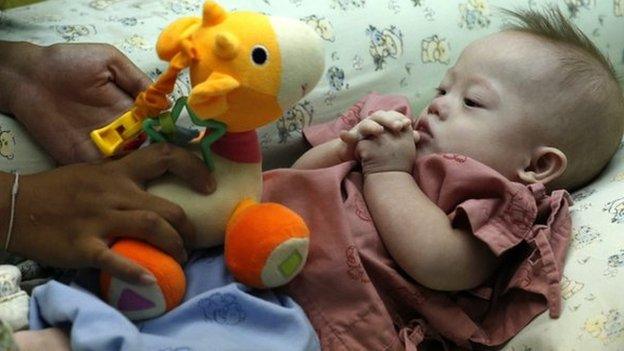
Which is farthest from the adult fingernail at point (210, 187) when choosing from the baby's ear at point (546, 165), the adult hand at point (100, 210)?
the baby's ear at point (546, 165)

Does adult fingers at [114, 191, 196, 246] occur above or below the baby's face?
below

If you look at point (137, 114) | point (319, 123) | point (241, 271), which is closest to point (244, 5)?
point (319, 123)

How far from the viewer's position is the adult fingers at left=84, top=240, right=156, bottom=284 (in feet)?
2.50

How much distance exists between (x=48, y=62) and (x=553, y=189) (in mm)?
728

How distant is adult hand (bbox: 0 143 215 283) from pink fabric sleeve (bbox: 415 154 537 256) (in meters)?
0.32

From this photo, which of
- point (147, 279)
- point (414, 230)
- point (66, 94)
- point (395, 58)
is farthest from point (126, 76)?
point (395, 58)

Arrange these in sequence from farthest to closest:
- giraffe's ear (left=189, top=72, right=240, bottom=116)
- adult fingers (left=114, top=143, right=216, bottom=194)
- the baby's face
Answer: the baby's face → adult fingers (left=114, top=143, right=216, bottom=194) → giraffe's ear (left=189, top=72, right=240, bottom=116)

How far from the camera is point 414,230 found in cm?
92

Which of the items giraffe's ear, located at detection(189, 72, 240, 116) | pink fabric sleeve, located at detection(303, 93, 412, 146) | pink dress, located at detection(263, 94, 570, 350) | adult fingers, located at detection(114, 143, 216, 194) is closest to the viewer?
giraffe's ear, located at detection(189, 72, 240, 116)

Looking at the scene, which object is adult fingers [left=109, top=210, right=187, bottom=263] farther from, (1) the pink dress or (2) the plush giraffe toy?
(1) the pink dress

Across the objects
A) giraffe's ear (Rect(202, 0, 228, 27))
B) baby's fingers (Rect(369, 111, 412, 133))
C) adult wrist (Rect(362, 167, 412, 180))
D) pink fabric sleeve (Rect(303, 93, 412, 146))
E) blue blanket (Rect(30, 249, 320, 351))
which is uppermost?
giraffe's ear (Rect(202, 0, 228, 27))

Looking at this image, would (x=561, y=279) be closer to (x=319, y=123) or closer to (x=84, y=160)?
(x=319, y=123)

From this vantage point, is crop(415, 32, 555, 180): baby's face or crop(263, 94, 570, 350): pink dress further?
crop(415, 32, 555, 180): baby's face

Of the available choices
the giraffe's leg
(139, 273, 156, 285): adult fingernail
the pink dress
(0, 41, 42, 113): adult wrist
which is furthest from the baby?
(0, 41, 42, 113): adult wrist
